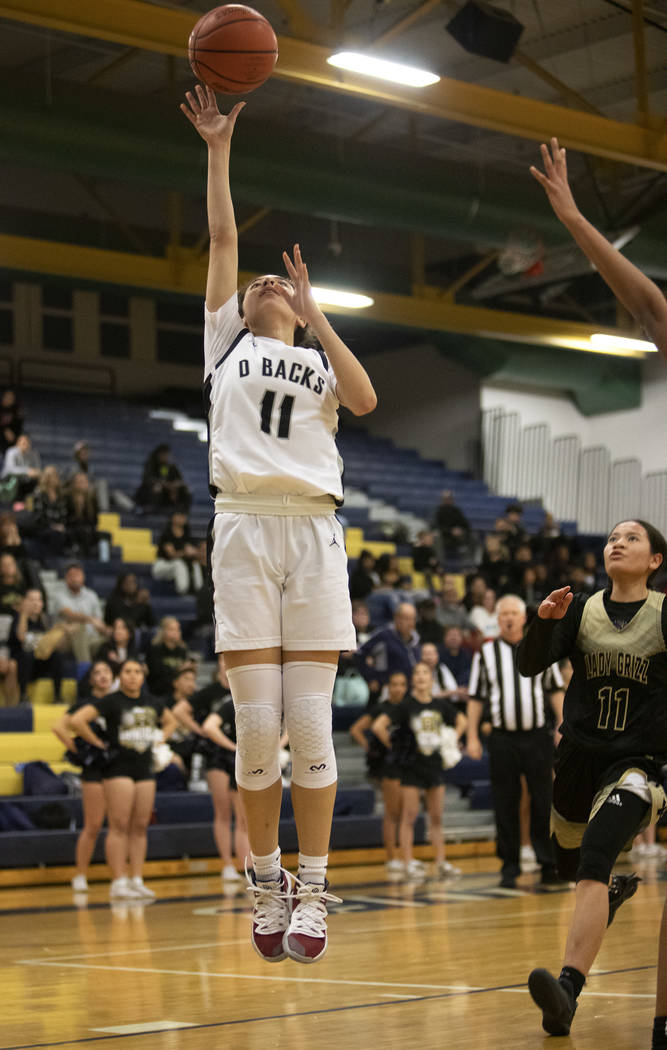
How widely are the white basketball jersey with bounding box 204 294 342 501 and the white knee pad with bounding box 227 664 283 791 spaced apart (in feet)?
1.84

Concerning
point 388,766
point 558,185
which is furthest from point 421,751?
point 558,185

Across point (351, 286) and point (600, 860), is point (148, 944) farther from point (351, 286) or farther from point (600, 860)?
point (351, 286)

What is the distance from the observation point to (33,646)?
13.1 m

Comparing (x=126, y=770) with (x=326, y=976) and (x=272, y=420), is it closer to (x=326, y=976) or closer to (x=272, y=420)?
(x=326, y=976)

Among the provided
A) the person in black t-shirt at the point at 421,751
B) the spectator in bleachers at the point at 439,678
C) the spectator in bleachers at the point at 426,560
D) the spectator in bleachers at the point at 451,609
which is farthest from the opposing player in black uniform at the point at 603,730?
the spectator in bleachers at the point at 426,560

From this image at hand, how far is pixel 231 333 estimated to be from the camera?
4.44m

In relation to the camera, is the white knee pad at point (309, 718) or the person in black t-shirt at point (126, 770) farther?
the person in black t-shirt at point (126, 770)

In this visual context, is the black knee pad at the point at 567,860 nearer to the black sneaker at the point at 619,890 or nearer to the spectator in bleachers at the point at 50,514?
the black sneaker at the point at 619,890

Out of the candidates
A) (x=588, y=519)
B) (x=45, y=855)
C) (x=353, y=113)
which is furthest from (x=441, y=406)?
(x=45, y=855)

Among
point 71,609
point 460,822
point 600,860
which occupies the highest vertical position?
point 71,609

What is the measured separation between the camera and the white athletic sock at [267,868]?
421 cm

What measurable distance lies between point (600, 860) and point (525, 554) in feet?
47.7

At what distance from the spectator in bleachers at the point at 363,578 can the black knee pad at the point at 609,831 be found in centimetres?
1154

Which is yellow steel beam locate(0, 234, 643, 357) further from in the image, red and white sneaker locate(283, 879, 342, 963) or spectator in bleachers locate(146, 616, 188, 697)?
red and white sneaker locate(283, 879, 342, 963)
